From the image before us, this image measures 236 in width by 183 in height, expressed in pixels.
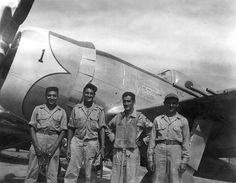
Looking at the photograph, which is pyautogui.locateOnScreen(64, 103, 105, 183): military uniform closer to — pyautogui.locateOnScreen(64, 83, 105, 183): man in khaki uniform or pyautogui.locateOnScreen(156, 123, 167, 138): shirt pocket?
pyautogui.locateOnScreen(64, 83, 105, 183): man in khaki uniform

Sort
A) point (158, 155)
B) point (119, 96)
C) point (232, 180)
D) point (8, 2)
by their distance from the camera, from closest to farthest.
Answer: point (158, 155), point (8, 2), point (119, 96), point (232, 180)

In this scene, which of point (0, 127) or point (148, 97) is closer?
point (148, 97)

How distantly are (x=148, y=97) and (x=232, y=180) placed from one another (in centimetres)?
327

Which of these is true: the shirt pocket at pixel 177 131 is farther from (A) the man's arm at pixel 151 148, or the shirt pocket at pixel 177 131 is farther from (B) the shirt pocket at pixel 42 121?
(B) the shirt pocket at pixel 42 121

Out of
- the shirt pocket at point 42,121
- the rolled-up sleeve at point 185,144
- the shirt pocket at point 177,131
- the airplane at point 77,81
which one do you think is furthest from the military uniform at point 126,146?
the airplane at point 77,81

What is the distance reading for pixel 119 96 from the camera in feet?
20.5

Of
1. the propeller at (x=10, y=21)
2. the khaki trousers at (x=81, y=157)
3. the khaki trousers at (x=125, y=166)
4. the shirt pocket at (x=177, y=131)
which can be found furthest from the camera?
the propeller at (x=10, y=21)

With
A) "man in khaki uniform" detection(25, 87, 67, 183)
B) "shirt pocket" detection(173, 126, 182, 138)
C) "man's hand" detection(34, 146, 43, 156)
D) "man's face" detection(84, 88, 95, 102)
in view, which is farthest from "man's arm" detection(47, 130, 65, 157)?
"shirt pocket" detection(173, 126, 182, 138)

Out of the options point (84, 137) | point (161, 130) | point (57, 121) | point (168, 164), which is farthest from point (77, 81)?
point (168, 164)

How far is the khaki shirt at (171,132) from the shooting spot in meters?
4.43

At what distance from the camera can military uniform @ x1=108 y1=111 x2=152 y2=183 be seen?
4.39 m

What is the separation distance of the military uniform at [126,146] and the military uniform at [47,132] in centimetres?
75

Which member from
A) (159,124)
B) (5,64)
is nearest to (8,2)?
(5,64)

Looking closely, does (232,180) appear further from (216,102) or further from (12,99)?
(12,99)
